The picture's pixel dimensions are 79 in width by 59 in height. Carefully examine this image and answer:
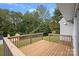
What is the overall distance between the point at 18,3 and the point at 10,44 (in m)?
0.60

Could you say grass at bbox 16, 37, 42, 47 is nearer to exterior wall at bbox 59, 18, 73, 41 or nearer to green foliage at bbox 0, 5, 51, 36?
green foliage at bbox 0, 5, 51, 36

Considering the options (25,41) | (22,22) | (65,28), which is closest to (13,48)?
(25,41)

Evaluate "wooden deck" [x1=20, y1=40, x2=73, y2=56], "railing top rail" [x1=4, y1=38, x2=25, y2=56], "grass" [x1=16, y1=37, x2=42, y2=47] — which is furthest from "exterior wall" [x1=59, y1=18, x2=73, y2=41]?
"railing top rail" [x1=4, y1=38, x2=25, y2=56]

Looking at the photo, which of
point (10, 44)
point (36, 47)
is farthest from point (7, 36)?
point (36, 47)

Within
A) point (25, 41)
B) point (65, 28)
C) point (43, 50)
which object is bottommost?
point (43, 50)

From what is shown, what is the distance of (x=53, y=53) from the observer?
16.1 ft

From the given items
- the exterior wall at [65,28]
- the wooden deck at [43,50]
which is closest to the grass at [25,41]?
the wooden deck at [43,50]

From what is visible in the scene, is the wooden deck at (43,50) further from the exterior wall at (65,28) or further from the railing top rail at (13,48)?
the exterior wall at (65,28)

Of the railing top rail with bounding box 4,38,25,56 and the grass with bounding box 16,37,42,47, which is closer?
the railing top rail with bounding box 4,38,25,56

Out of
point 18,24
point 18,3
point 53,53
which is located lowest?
point 53,53

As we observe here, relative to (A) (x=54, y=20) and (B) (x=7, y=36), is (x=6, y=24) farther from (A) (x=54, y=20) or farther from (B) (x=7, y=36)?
(A) (x=54, y=20)

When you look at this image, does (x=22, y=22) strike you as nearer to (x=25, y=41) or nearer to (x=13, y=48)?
(x=25, y=41)

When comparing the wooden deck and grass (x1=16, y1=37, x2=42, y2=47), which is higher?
grass (x1=16, y1=37, x2=42, y2=47)

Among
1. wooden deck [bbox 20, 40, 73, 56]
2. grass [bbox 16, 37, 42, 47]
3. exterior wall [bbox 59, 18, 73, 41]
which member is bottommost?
wooden deck [bbox 20, 40, 73, 56]
